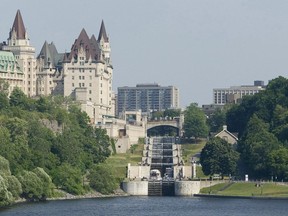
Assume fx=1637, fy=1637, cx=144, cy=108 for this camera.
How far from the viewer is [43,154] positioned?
575 ft

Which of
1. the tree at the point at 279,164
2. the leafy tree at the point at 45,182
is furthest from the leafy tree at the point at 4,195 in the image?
the tree at the point at 279,164

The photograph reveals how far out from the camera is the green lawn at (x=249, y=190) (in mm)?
167500

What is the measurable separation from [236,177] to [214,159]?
13.4 ft

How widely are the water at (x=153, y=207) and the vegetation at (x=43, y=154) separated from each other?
94.0 inches

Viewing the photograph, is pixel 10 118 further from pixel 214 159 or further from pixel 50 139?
pixel 214 159

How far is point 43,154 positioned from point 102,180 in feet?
23.0

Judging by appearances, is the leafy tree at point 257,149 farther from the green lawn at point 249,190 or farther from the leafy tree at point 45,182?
the leafy tree at point 45,182

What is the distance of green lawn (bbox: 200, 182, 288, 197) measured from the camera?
168 metres

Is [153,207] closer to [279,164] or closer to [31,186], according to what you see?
[31,186]

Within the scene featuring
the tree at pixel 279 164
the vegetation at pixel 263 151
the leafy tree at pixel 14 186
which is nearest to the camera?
the leafy tree at pixel 14 186

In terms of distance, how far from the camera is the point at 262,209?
490 ft

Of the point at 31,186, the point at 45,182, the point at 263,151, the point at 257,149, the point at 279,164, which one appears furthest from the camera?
the point at 257,149

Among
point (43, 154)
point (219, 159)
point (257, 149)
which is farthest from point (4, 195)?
point (257, 149)

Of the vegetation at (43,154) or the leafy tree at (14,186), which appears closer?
the leafy tree at (14,186)
